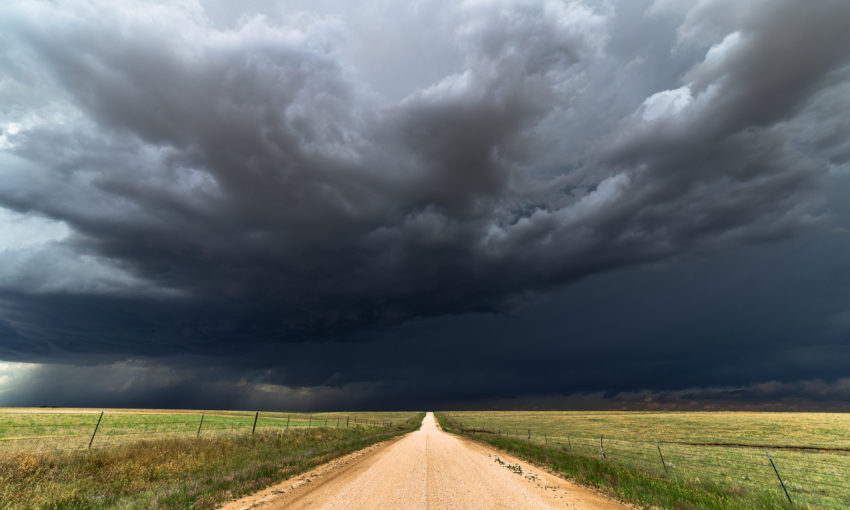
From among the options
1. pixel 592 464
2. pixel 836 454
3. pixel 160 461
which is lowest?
pixel 836 454

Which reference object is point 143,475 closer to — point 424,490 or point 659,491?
point 424,490

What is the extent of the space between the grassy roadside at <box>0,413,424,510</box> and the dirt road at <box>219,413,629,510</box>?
5.12ft

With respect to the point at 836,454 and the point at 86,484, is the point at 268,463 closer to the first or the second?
the point at 86,484

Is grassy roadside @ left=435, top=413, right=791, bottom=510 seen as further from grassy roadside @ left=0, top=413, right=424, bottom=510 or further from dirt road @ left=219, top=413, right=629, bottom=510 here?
grassy roadside @ left=0, top=413, right=424, bottom=510

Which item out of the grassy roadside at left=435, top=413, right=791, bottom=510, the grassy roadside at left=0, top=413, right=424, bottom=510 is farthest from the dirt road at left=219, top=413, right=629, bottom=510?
the grassy roadside at left=0, top=413, right=424, bottom=510

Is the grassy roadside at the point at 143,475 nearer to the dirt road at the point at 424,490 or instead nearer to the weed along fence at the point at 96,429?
the dirt road at the point at 424,490

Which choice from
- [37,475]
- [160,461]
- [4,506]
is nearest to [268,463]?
[160,461]

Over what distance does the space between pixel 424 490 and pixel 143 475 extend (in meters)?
11.6

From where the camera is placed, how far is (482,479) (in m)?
16.2

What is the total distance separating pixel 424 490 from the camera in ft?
44.9

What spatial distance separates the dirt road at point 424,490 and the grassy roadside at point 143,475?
1562 mm

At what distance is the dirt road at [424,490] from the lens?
11.5 meters

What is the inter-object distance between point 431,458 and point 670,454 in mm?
23756

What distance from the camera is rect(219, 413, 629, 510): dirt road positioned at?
1146cm
